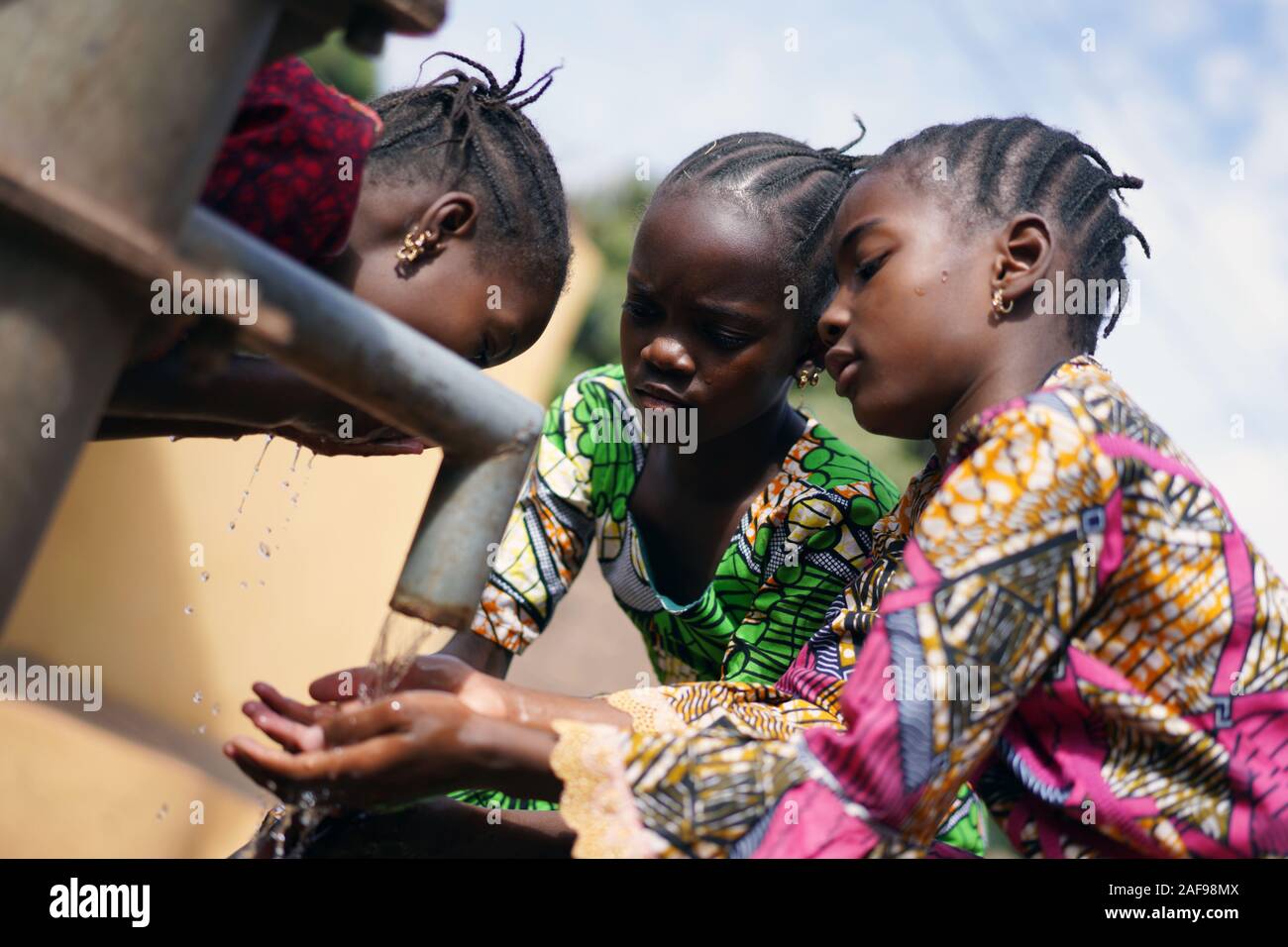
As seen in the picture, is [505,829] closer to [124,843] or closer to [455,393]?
[455,393]

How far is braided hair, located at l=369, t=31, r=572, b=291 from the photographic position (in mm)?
2689

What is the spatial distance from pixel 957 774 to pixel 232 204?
4.59 feet

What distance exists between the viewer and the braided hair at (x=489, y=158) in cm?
269

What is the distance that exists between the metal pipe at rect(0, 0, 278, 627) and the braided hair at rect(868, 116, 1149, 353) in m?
1.44

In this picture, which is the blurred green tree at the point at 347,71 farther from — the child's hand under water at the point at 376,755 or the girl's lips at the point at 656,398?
the child's hand under water at the point at 376,755

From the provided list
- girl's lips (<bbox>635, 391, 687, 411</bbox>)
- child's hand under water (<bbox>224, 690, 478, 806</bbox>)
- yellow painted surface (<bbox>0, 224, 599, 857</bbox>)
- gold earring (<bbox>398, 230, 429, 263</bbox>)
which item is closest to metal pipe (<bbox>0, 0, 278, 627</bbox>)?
child's hand under water (<bbox>224, 690, 478, 806</bbox>)

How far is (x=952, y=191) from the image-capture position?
91.7 inches

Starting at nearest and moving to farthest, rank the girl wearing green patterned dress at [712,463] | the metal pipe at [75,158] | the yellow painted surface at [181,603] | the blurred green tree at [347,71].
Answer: the metal pipe at [75,158] → the girl wearing green patterned dress at [712,463] → the yellow painted surface at [181,603] → the blurred green tree at [347,71]

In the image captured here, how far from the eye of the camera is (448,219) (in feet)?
8.61

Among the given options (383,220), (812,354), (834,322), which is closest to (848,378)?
(834,322)

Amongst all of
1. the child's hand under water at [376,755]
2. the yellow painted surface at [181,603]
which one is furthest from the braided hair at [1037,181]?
the yellow painted surface at [181,603]

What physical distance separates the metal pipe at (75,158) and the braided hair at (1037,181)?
4.73 feet

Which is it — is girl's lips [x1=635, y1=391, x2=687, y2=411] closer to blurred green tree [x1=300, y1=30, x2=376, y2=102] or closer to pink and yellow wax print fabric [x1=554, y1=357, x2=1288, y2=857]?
pink and yellow wax print fabric [x1=554, y1=357, x2=1288, y2=857]
